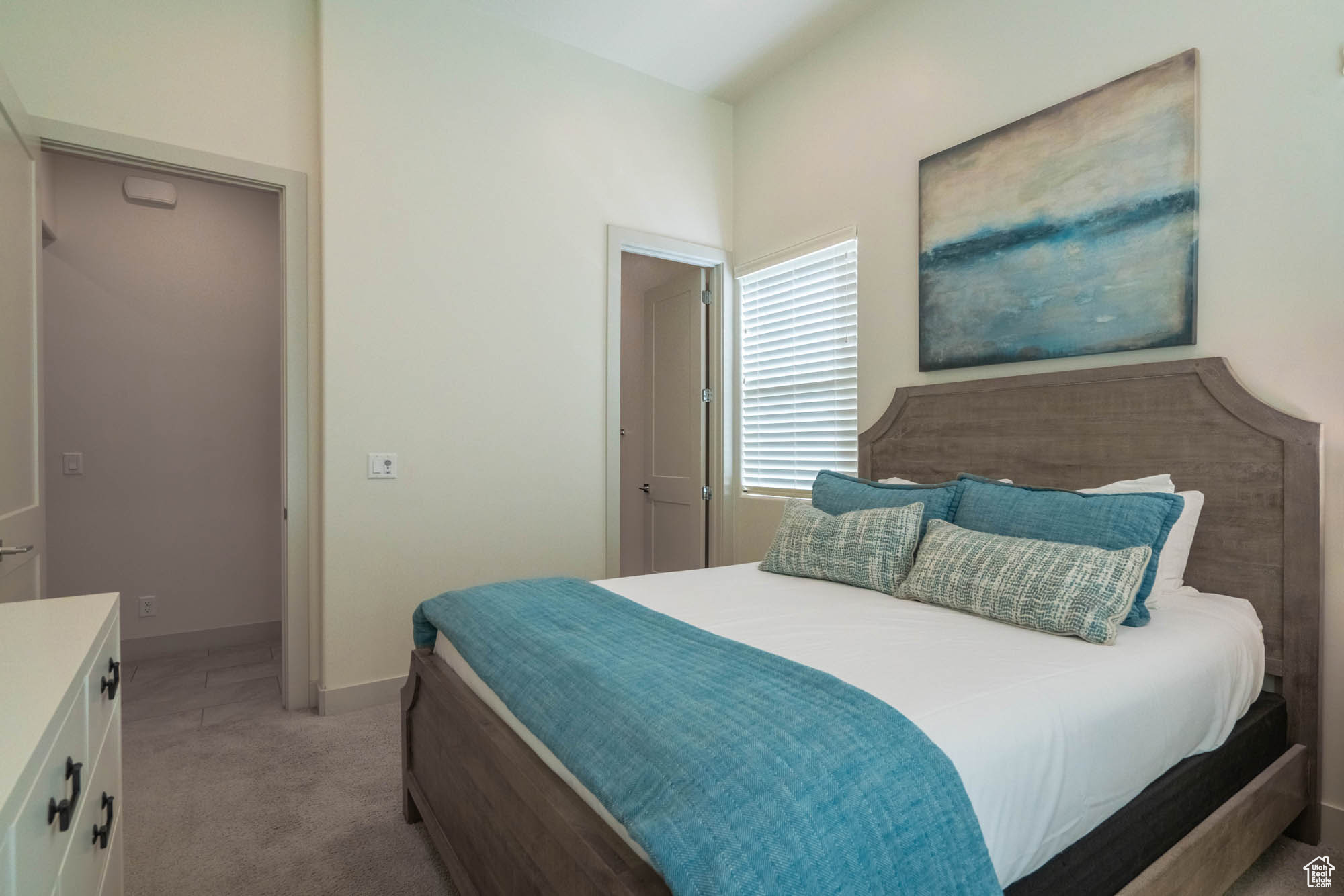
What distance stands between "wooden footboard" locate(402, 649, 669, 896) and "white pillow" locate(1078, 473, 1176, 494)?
68.0 inches

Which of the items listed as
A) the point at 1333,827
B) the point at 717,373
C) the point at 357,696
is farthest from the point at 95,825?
the point at 717,373

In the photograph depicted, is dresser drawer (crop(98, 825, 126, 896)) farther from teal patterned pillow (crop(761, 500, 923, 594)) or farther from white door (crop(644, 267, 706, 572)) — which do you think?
white door (crop(644, 267, 706, 572))

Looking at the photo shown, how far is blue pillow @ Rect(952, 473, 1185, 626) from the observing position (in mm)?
1789

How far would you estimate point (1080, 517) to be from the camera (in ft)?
6.29

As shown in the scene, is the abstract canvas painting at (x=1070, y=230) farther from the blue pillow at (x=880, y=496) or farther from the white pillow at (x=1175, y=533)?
the blue pillow at (x=880, y=496)

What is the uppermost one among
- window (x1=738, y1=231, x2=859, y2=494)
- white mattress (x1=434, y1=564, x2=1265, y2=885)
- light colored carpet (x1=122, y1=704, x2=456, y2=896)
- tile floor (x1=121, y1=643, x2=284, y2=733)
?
window (x1=738, y1=231, x2=859, y2=494)

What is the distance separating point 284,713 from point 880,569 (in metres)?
2.51

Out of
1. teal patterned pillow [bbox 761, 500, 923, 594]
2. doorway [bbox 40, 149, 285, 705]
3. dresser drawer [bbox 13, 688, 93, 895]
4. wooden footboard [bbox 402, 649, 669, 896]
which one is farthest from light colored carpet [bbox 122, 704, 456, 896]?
teal patterned pillow [bbox 761, 500, 923, 594]

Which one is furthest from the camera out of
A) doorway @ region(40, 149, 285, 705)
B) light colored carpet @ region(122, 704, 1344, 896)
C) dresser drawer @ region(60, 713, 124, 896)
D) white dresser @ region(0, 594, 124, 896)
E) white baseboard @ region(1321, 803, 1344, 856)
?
doorway @ region(40, 149, 285, 705)

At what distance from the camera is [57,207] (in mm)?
3400

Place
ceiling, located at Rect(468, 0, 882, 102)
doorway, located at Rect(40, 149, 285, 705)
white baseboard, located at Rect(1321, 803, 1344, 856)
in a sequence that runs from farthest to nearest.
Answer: doorway, located at Rect(40, 149, 285, 705) → ceiling, located at Rect(468, 0, 882, 102) → white baseboard, located at Rect(1321, 803, 1344, 856)

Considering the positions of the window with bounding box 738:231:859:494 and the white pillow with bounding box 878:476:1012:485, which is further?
the window with bounding box 738:231:859:494

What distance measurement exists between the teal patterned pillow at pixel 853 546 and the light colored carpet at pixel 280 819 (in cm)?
112

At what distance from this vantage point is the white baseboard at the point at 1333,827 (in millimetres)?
1870
